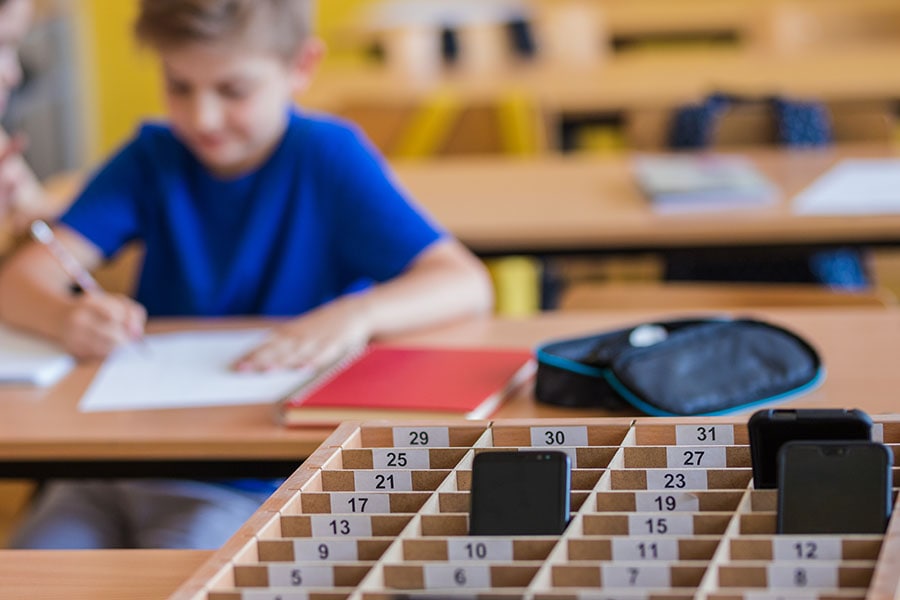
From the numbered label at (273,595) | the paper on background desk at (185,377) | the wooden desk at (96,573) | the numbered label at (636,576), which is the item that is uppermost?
the numbered label at (636,576)

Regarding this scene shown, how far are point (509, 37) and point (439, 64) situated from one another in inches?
14.1

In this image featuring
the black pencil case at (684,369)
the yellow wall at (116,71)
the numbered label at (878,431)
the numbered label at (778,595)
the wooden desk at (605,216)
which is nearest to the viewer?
the numbered label at (778,595)

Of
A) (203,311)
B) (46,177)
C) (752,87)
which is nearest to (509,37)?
(752,87)

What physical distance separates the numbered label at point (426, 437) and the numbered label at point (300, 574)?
0.20 m

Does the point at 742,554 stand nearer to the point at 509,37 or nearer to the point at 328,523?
the point at 328,523

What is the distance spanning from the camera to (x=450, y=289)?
6.09ft

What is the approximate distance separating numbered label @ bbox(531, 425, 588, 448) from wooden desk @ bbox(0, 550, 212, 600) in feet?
0.89

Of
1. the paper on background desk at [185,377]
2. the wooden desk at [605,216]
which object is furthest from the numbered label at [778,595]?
the wooden desk at [605,216]

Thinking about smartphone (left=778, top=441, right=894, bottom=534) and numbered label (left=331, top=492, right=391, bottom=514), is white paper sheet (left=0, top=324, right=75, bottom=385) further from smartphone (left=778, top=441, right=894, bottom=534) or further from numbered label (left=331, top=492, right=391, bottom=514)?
smartphone (left=778, top=441, right=894, bottom=534)

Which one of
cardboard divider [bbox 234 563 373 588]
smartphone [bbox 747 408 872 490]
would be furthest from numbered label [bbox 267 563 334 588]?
smartphone [bbox 747 408 872 490]

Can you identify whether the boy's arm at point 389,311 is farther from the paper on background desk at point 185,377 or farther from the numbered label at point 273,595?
the numbered label at point 273,595

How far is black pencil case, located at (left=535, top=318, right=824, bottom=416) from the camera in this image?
1420 mm

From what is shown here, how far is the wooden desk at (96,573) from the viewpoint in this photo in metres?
1.02

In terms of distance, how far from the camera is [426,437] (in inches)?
41.4
